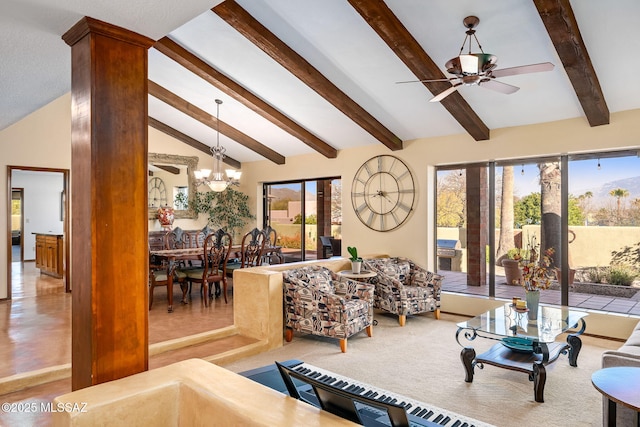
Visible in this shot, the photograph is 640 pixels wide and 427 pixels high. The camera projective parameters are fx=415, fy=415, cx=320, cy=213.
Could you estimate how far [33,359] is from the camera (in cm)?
365

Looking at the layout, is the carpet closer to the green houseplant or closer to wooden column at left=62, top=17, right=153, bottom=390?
wooden column at left=62, top=17, right=153, bottom=390

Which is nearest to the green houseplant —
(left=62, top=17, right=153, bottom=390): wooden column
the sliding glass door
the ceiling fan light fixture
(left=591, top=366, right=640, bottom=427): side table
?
the sliding glass door

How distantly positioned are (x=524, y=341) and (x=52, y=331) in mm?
4861

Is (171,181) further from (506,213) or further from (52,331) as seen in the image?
(506,213)

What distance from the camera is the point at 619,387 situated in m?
2.00

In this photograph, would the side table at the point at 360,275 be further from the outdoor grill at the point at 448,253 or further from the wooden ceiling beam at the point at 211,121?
A: the wooden ceiling beam at the point at 211,121

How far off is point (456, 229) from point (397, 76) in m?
2.58

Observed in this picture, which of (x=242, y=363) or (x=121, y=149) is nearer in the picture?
(x=121, y=149)

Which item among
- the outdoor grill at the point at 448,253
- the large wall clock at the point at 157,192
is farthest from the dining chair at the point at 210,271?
the outdoor grill at the point at 448,253

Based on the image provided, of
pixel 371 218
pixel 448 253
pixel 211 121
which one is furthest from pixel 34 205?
pixel 448 253

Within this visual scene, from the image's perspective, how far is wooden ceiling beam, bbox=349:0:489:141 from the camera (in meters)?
3.71

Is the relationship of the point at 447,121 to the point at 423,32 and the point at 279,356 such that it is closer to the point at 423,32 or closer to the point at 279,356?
the point at 423,32

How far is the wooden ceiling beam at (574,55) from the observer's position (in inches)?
130

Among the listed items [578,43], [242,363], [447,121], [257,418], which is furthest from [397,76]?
[257,418]
